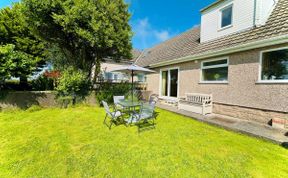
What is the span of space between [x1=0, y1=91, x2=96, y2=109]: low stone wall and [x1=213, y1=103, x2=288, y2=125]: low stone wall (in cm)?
1061

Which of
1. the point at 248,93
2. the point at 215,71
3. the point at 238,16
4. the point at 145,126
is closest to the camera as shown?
the point at 145,126

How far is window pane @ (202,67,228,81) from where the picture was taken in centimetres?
868

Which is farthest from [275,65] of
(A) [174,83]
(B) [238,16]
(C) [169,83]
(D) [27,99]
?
(D) [27,99]

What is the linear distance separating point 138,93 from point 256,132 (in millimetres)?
10059

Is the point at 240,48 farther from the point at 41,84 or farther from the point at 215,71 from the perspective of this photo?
the point at 41,84

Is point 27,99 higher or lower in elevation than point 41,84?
lower

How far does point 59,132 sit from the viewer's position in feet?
20.0

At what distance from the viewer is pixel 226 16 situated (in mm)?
9375

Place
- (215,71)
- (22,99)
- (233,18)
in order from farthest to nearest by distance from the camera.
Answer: (22,99) → (215,71) → (233,18)

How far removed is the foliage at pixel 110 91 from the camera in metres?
11.6

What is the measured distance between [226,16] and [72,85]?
1083 centimetres

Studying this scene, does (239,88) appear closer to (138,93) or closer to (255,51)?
(255,51)

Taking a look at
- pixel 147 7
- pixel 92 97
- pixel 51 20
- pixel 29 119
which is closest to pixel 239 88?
pixel 92 97

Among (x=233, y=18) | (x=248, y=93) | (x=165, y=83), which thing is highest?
(x=233, y=18)
